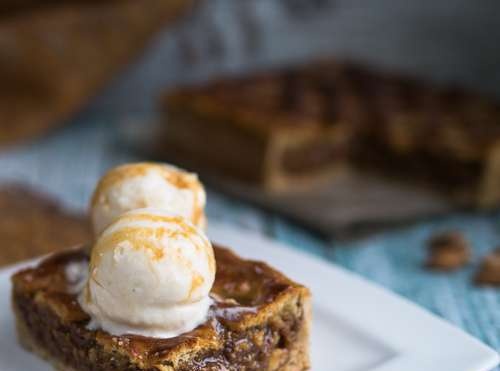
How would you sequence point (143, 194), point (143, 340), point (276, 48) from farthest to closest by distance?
1. point (276, 48)
2. point (143, 194)
3. point (143, 340)

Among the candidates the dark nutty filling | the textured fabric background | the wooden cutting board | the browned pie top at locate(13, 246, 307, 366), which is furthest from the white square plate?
the textured fabric background

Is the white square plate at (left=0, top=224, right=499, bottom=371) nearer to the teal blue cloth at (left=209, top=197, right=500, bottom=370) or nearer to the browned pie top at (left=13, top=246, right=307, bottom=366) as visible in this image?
the browned pie top at (left=13, top=246, right=307, bottom=366)

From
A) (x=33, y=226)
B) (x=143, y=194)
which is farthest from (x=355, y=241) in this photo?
(x=143, y=194)

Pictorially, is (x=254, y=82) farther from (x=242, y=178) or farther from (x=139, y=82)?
(x=139, y=82)

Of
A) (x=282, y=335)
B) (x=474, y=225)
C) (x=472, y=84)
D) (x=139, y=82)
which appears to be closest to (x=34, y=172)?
(x=139, y=82)

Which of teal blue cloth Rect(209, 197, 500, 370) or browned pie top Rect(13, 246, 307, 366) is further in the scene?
teal blue cloth Rect(209, 197, 500, 370)

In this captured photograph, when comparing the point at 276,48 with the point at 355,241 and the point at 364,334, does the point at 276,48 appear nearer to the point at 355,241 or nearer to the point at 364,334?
the point at 355,241
